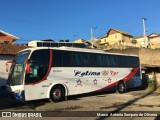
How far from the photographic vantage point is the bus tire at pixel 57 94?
55.6 ft

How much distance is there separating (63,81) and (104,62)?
4.62 meters

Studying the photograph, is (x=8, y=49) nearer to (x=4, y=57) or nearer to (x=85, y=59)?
(x=4, y=57)

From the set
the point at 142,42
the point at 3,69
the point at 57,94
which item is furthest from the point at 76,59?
the point at 142,42

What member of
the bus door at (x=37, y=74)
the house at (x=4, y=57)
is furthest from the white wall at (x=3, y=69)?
the bus door at (x=37, y=74)

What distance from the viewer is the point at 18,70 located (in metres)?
16.2

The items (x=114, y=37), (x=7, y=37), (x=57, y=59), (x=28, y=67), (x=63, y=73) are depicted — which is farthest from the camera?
(x=114, y=37)

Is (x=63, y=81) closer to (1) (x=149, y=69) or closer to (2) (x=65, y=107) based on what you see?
(2) (x=65, y=107)

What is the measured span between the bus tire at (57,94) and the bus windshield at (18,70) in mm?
2112

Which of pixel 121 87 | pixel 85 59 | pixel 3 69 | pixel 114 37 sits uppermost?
pixel 114 37

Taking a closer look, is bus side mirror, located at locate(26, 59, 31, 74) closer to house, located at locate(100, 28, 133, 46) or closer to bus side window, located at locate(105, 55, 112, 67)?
bus side window, located at locate(105, 55, 112, 67)

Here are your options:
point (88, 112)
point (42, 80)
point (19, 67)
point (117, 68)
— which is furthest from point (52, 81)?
point (117, 68)

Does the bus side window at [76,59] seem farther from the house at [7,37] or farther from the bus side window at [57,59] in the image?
the house at [7,37]

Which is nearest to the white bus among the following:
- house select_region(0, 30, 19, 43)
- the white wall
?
the white wall

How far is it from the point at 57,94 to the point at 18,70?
265 centimetres
